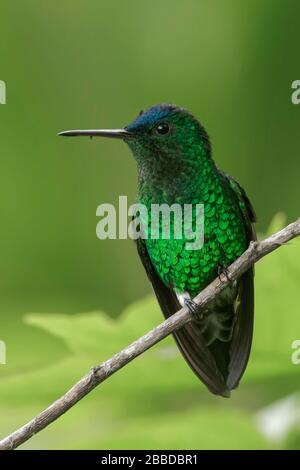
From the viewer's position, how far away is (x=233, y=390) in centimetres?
294

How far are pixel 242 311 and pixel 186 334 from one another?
378 mm

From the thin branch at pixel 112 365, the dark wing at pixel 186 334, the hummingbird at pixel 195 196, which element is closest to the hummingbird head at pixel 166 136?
the hummingbird at pixel 195 196

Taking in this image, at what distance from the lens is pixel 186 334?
3.56 metres

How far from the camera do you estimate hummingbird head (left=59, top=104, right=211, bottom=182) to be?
3.24 m

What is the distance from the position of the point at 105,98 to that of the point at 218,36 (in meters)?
0.89

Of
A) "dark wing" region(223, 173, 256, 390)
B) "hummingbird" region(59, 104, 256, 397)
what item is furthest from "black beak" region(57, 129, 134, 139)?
"dark wing" region(223, 173, 256, 390)

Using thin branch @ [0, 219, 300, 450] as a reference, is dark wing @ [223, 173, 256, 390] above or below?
above

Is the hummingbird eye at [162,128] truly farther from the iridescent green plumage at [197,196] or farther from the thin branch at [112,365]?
the thin branch at [112,365]

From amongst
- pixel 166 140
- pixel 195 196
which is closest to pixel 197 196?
pixel 195 196

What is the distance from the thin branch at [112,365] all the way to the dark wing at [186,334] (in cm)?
84

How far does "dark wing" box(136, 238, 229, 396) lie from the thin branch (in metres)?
0.84

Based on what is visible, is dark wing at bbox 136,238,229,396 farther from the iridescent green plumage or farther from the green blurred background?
the green blurred background

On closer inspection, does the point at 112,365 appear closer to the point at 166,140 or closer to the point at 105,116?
the point at 166,140
